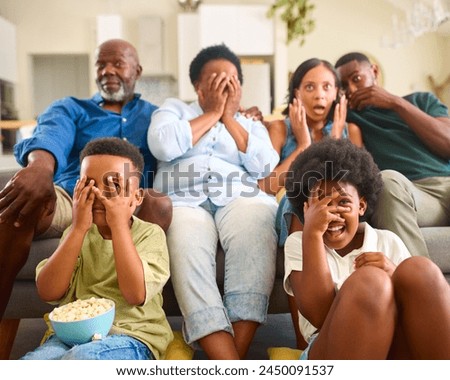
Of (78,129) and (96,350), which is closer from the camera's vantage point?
(96,350)

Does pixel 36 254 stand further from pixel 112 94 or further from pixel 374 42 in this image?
pixel 374 42

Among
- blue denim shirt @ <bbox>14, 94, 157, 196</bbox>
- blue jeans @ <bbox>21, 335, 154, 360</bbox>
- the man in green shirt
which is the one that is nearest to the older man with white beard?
blue denim shirt @ <bbox>14, 94, 157, 196</bbox>

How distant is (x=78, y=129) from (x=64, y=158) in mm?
177

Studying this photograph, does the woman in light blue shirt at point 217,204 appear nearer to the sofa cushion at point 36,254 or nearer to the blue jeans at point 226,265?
the blue jeans at point 226,265

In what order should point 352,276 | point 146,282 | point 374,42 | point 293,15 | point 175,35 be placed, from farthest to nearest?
1. point 374,42
2. point 175,35
3. point 293,15
4. point 146,282
5. point 352,276

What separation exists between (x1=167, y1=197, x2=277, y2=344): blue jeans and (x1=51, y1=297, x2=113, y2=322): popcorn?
0.23 m

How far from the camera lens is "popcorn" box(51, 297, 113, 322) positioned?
0.84 metres

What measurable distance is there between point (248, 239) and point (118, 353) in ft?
1.37

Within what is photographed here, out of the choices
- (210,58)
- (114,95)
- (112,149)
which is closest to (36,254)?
(112,149)

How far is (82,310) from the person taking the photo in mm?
855

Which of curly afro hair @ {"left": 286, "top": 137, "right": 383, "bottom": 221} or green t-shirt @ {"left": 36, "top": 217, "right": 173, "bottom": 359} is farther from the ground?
curly afro hair @ {"left": 286, "top": 137, "right": 383, "bottom": 221}

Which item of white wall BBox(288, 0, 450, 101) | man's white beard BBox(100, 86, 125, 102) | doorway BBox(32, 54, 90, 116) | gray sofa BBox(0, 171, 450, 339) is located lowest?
gray sofa BBox(0, 171, 450, 339)

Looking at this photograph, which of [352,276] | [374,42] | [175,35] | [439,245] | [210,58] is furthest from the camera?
[374,42]

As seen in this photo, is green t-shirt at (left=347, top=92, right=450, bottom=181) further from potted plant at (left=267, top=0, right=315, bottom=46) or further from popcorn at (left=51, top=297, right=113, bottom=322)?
potted plant at (left=267, top=0, right=315, bottom=46)
